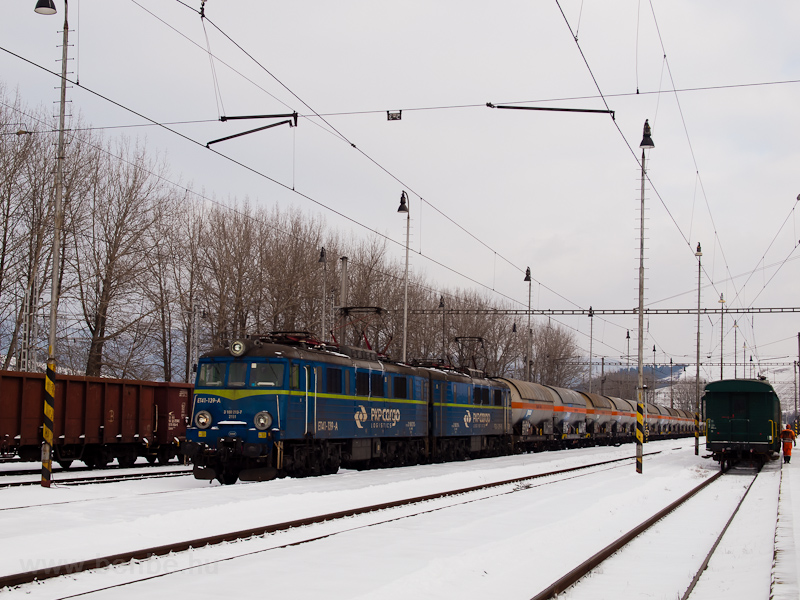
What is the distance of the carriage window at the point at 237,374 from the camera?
882 inches

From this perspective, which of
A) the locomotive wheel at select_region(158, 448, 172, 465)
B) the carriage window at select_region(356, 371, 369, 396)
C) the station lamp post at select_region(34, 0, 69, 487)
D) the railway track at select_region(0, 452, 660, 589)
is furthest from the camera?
the locomotive wheel at select_region(158, 448, 172, 465)

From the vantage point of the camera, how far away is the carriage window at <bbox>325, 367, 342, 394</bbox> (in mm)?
24484

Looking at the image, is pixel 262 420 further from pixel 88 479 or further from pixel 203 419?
pixel 88 479

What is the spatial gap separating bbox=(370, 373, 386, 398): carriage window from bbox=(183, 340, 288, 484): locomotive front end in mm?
5518

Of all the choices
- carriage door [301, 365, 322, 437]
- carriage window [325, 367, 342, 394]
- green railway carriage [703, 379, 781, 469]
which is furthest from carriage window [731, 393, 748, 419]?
carriage door [301, 365, 322, 437]

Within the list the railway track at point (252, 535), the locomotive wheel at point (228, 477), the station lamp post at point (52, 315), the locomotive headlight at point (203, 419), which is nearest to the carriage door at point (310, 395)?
the locomotive wheel at point (228, 477)

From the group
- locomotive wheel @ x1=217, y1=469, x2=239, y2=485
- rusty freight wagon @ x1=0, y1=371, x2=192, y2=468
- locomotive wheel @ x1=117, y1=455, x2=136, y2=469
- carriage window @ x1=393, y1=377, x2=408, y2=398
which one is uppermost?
carriage window @ x1=393, y1=377, x2=408, y2=398

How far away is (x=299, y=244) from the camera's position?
60594mm

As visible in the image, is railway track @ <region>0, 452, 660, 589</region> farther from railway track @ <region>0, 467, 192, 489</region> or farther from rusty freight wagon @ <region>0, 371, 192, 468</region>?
rusty freight wagon @ <region>0, 371, 192, 468</region>

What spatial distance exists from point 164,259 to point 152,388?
872 inches

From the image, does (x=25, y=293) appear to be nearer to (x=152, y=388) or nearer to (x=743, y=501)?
(x=152, y=388)

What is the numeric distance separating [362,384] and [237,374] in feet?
17.1

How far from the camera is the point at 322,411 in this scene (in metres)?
24.0

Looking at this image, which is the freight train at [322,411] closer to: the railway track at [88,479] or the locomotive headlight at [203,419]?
the locomotive headlight at [203,419]
